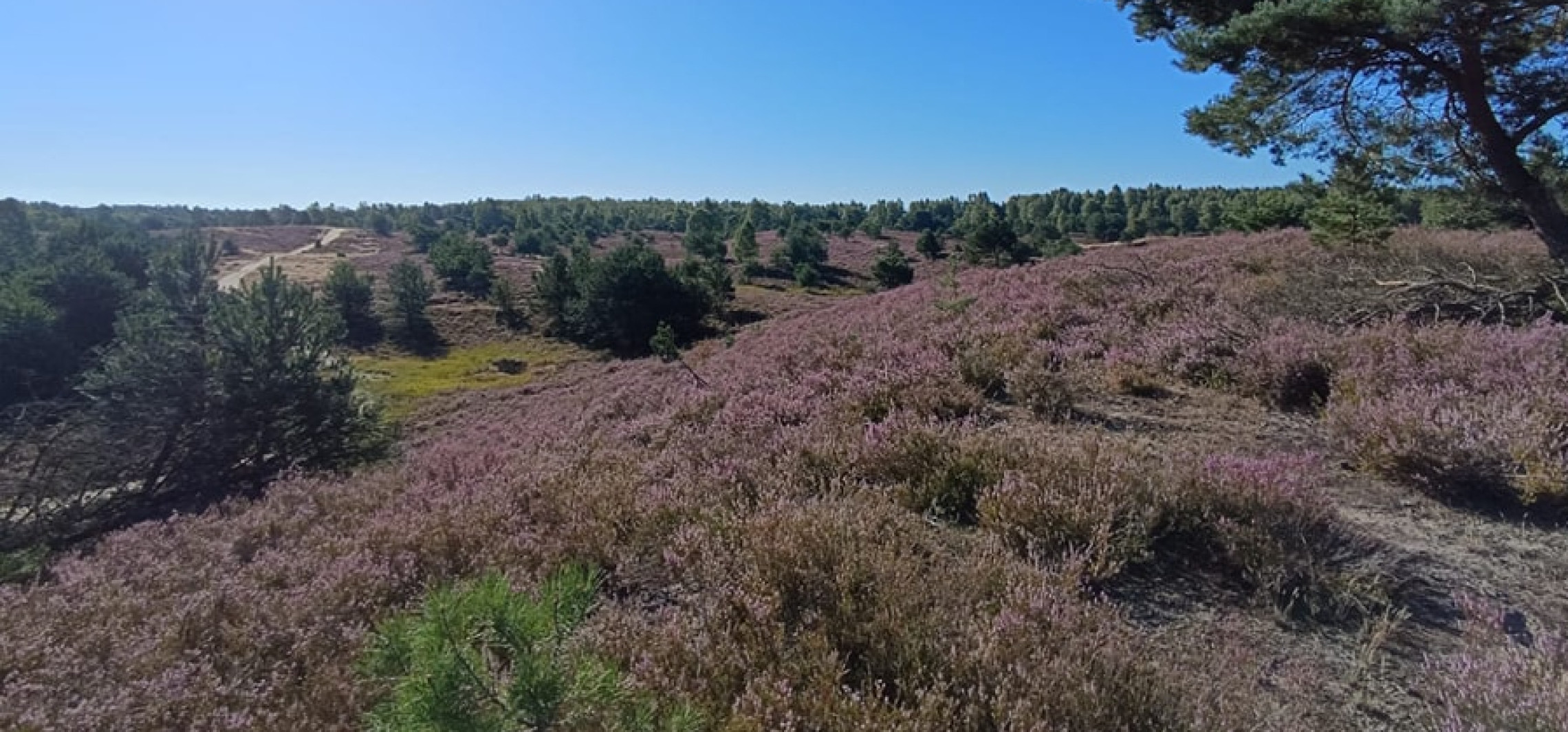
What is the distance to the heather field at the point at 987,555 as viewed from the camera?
8.20 feet

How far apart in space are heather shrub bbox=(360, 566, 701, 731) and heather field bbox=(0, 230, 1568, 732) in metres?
0.13

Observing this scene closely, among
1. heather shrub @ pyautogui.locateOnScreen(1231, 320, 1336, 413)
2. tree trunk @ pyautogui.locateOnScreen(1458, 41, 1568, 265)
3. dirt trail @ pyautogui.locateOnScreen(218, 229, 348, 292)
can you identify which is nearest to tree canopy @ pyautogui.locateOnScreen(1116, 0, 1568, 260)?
tree trunk @ pyautogui.locateOnScreen(1458, 41, 1568, 265)

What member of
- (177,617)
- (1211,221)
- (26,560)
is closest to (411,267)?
(26,560)

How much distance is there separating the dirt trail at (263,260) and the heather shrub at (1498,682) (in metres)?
49.4

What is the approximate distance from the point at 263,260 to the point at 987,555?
100 metres

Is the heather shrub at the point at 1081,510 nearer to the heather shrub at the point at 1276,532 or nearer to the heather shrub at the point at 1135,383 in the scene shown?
the heather shrub at the point at 1276,532

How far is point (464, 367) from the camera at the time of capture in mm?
49438

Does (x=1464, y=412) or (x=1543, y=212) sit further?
(x=1543, y=212)

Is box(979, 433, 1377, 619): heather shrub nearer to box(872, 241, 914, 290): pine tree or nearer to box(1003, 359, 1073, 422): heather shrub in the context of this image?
box(1003, 359, 1073, 422): heather shrub

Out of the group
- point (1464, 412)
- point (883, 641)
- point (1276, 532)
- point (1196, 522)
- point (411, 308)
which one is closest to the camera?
point (883, 641)

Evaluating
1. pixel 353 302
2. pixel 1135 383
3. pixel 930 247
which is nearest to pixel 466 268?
pixel 353 302

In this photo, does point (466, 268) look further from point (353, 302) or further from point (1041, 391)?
point (1041, 391)

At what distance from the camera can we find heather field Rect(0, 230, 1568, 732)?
2498mm

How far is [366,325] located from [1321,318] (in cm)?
6526
